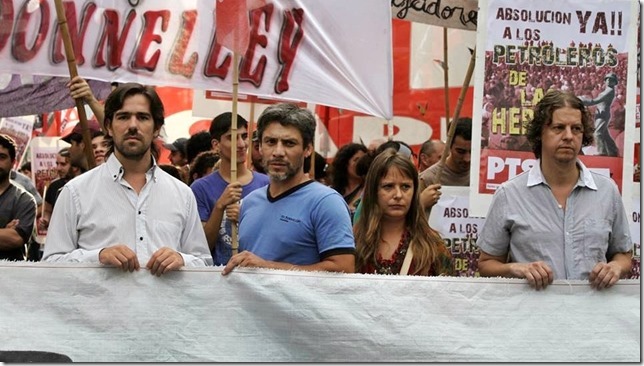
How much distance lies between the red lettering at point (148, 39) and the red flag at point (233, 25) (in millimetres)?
1209

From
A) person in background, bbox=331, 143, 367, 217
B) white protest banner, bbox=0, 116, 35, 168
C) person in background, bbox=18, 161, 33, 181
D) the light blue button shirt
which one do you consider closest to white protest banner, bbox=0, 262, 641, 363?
the light blue button shirt

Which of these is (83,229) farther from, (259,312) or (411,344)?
(411,344)

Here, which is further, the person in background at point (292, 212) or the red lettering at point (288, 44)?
the red lettering at point (288, 44)

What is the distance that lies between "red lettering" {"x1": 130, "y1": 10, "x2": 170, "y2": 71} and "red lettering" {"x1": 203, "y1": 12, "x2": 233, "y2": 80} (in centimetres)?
27

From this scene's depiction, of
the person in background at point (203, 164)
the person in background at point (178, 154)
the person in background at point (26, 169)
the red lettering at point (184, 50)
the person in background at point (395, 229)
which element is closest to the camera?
the person in background at point (395, 229)

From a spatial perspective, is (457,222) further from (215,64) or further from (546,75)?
(215,64)

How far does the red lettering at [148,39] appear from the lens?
21.8 feet

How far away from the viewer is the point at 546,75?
621 centimetres

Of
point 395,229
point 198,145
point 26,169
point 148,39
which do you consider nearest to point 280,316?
point 395,229

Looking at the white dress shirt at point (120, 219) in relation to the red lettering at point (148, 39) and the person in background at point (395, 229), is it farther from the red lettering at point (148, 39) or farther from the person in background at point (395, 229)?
the red lettering at point (148, 39)

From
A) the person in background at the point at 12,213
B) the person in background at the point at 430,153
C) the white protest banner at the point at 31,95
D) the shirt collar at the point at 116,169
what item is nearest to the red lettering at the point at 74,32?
the white protest banner at the point at 31,95

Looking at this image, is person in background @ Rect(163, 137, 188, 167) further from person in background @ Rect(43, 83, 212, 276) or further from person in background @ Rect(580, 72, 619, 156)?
person in background @ Rect(43, 83, 212, 276)

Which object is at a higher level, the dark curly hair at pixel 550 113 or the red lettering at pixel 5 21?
the red lettering at pixel 5 21

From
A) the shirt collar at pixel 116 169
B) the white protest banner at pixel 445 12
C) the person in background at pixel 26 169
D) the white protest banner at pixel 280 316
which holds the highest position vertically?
the white protest banner at pixel 445 12
